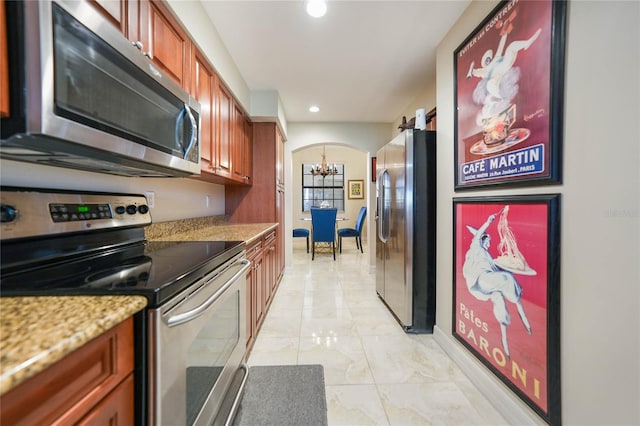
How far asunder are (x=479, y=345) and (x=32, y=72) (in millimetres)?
2347

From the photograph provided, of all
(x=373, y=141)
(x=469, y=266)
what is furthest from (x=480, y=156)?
(x=373, y=141)

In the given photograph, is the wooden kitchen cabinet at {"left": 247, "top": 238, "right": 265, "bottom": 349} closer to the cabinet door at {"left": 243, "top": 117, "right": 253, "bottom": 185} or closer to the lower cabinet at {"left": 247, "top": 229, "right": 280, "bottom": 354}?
the lower cabinet at {"left": 247, "top": 229, "right": 280, "bottom": 354}

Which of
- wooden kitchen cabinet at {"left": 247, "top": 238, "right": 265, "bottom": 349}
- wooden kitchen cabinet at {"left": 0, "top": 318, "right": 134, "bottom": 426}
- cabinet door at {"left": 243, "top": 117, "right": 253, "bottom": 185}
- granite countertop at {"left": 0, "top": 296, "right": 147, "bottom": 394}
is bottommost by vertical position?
wooden kitchen cabinet at {"left": 247, "top": 238, "right": 265, "bottom": 349}

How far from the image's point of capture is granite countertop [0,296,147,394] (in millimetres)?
407

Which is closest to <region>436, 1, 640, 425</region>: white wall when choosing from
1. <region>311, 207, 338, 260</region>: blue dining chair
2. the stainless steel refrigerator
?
the stainless steel refrigerator

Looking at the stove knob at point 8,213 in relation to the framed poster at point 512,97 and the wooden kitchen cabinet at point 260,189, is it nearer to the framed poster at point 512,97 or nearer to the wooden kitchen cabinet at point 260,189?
the framed poster at point 512,97

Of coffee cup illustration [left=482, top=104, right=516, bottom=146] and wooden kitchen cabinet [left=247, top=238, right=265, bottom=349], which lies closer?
coffee cup illustration [left=482, top=104, right=516, bottom=146]

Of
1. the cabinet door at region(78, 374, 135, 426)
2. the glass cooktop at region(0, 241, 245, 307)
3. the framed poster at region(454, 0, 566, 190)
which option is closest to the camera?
the cabinet door at region(78, 374, 135, 426)

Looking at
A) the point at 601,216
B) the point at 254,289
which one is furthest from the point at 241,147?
the point at 601,216

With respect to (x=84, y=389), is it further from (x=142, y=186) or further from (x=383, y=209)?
(x=383, y=209)

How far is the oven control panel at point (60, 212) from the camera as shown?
0.86 m

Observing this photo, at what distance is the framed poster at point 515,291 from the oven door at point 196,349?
1.47 m

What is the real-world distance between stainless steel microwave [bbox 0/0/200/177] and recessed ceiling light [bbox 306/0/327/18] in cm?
116

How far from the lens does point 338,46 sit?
2.25m
